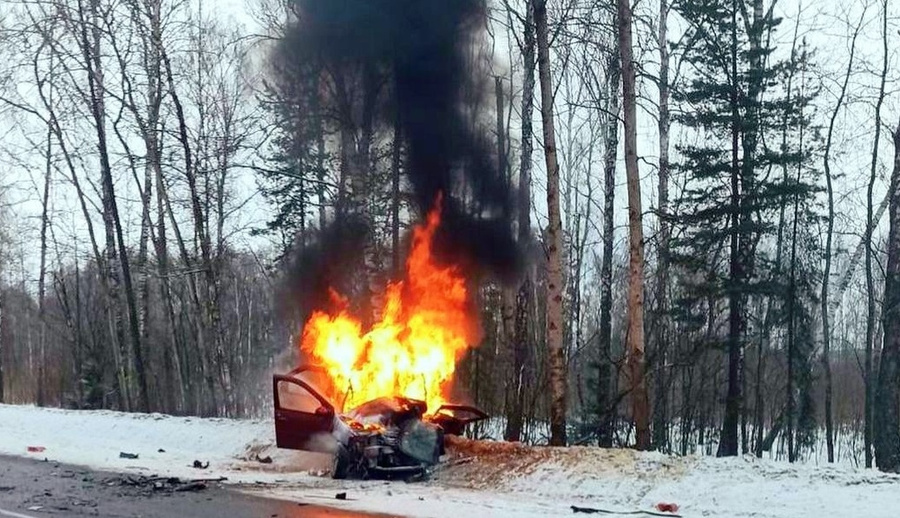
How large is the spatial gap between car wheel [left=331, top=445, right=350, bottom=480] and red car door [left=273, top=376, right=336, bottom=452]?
0.56ft

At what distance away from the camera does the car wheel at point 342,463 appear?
12328 millimetres

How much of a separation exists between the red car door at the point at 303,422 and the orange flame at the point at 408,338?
1399 mm

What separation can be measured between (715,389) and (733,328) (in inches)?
166

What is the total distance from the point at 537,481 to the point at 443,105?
6653 millimetres

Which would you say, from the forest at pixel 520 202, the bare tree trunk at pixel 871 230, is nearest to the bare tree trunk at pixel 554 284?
the forest at pixel 520 202

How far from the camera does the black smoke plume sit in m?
15.1

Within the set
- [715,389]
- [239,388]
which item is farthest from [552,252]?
[239,388]

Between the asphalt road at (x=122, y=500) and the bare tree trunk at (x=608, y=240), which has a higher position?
the bare tree trunk at (x=608, y=240)

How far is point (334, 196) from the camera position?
21.1m

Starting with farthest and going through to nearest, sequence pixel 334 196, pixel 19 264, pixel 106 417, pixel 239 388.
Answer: pixel 19 264
pixel 239 388
pixel 334 196
pixel 106 417

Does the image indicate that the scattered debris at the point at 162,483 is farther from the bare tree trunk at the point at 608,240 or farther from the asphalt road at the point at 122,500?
the bare tree trunk at the point at 608,240

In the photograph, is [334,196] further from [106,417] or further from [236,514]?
[236,514]

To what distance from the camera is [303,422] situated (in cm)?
1263

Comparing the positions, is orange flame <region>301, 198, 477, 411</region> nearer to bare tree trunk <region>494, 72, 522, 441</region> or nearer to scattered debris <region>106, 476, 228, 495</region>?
bare tree trunk <region>494, 72, 522, 441</region>
